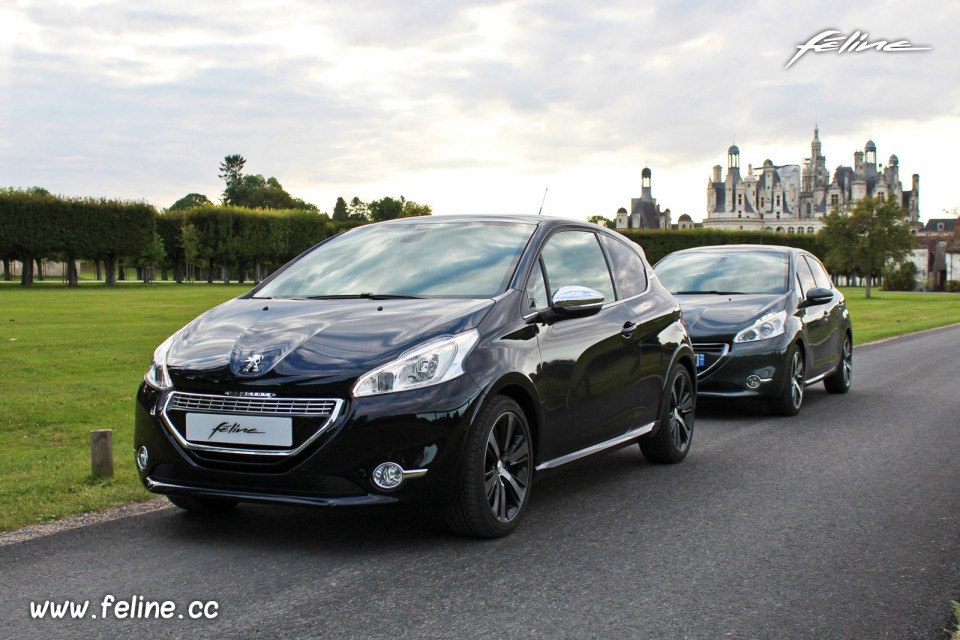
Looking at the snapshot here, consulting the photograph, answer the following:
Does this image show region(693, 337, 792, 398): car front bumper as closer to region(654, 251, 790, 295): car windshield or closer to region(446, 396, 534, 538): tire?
region(654, 251, 790, 295): car windshield

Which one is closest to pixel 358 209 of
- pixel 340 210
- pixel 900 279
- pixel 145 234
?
pixel 340 210

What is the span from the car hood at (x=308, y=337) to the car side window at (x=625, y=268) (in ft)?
6.16

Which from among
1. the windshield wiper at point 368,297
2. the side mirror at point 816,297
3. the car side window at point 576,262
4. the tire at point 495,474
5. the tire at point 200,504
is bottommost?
the tire at point 200,504

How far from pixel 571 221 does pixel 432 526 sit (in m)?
2.39

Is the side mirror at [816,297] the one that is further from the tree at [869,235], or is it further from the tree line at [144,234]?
the tree at [869,235]

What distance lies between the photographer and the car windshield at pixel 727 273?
37.1 ft

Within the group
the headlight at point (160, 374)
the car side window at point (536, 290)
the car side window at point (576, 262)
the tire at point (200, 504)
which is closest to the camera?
the headlight at point (160, 374)

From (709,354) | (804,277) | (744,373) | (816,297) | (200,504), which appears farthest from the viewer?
(804,277)

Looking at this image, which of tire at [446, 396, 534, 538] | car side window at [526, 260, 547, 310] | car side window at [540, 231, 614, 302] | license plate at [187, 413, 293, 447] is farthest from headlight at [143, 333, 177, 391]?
car side window at [540, 231, 614, 302]

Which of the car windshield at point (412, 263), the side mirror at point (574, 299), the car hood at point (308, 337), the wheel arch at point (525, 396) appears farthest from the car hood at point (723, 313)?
the car hood at point (308, 337)

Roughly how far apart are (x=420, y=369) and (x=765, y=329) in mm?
6306

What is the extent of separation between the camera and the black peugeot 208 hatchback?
4762 millimetres

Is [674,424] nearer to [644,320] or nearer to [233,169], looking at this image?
[644,320]

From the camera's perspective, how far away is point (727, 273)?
38.0 feet
